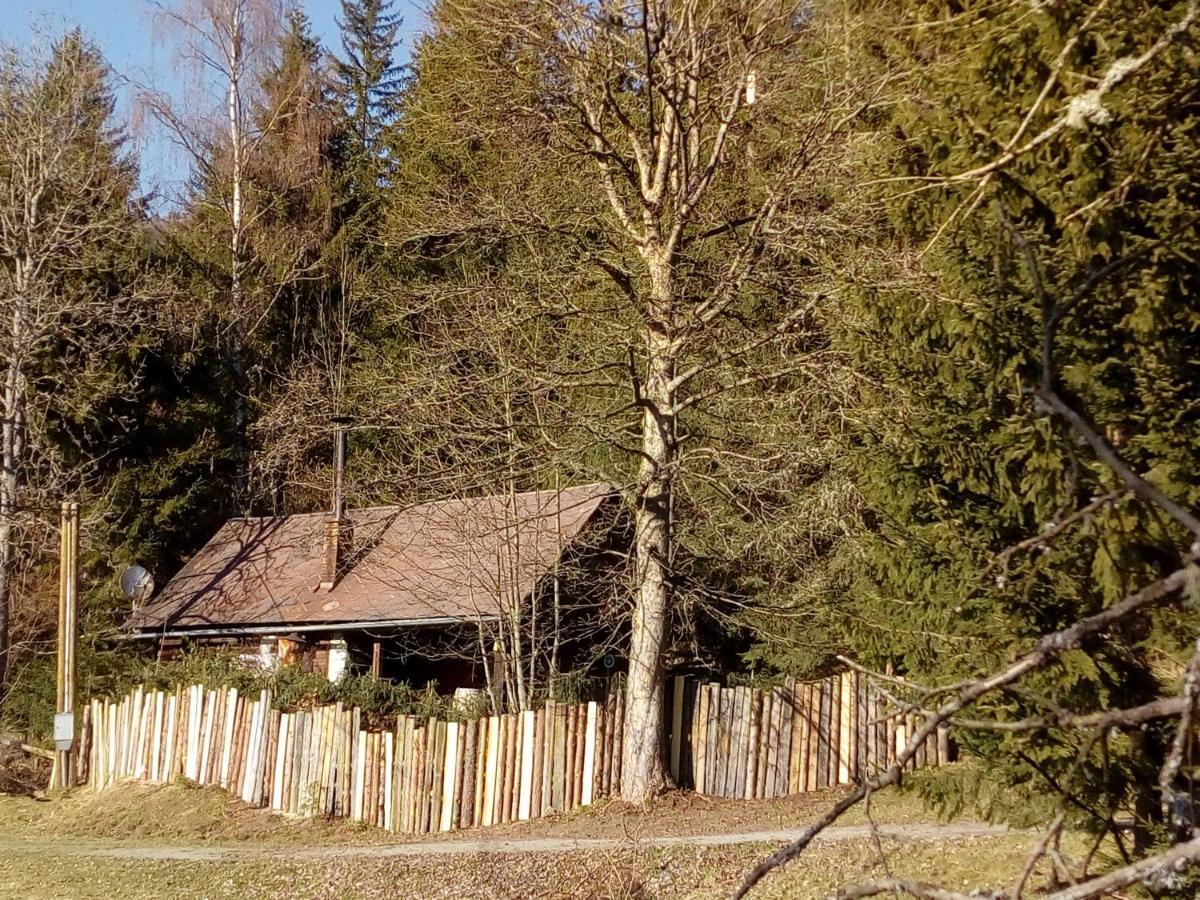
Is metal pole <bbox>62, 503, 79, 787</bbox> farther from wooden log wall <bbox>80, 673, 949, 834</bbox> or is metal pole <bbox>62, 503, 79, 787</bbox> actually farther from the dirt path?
wooden log wall <bbox>80, 673, 949, 834</bbox>

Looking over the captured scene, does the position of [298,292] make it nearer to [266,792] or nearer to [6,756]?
[6,756]

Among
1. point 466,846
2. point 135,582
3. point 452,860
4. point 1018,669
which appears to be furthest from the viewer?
point 135,582

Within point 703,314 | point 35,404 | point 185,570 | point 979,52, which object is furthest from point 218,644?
point 979,52

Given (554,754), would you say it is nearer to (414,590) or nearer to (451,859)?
(451,859)

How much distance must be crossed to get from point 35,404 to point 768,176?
1629 cm

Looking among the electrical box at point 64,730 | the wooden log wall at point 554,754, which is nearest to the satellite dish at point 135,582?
the electrical box at point 64,730

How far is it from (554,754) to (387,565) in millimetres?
7575

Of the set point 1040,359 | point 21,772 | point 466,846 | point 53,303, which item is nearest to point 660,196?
point 466,846

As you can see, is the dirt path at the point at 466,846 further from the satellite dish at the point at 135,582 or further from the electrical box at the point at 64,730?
the satellite dish at the point at 135,582

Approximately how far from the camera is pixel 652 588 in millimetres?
14641

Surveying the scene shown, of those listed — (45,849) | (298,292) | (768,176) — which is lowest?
(45,849)

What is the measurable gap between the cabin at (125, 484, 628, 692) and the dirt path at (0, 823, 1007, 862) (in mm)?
3625

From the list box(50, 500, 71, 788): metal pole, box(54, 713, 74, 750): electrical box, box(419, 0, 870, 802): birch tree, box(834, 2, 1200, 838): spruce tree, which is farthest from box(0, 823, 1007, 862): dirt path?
box(50, 500, 71, 788): metal pole

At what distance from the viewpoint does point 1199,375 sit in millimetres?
7742
